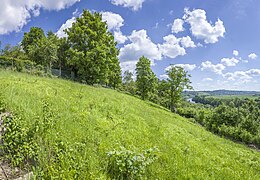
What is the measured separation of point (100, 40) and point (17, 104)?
2683cm

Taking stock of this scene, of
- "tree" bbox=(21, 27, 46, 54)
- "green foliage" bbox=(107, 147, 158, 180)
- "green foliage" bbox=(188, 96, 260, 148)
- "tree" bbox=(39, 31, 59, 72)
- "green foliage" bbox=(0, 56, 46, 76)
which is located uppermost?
"tree" bbox=(21, 27, 46, 54)

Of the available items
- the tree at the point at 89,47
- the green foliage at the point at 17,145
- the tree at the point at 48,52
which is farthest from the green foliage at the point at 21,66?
the green foliage at the point at 17,145

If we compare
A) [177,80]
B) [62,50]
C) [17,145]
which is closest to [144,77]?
[177,80]

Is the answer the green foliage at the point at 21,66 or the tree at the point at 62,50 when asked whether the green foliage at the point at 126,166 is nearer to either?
the green foliage at the point at 21,66

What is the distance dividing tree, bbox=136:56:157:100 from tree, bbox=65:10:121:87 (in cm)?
1246

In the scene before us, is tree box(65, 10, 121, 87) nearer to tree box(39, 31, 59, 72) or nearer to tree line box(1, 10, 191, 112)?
tree line box(1, 10, 191, 112)

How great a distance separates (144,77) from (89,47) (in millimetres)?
16354

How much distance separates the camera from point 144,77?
44469 millimetres

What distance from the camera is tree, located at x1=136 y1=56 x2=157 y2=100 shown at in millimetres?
44594

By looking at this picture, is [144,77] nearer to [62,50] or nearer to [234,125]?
[62,50]

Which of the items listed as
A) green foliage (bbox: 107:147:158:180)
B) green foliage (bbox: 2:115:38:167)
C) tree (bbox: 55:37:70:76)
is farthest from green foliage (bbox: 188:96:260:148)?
green foliage (bbox: 2:115:38:167)

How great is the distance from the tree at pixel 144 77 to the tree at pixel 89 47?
12.5 meters

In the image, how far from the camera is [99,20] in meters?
33.5

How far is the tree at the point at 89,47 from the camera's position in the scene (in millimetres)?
29984
